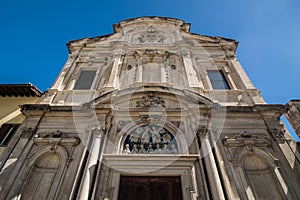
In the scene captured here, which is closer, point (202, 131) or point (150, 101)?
point (202, 131)

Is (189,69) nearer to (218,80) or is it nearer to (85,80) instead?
(218,80)

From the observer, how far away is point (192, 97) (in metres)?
8.45

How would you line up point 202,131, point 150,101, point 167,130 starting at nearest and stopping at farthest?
point 202,131 < point 167,130 < point 150,101

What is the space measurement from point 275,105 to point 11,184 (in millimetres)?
→ 10163

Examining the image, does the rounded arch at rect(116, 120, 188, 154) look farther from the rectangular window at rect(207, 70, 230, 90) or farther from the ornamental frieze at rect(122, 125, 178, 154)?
the rectangular window at rect(207, 70, 230, 90)

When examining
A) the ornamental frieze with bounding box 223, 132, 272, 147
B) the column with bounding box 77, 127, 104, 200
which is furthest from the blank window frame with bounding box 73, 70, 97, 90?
the ornamental frieze with bounding box 223, 132, 272, 147

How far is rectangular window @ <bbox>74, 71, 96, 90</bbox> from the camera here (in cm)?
1041

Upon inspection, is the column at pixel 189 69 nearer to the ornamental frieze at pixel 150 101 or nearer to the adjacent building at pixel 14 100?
the ornamental frieze at pixel 150 101

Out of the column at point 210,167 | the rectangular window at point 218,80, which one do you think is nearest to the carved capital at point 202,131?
the column at point 210,167

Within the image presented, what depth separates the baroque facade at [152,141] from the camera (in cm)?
599

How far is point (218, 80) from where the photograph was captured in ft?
35.3

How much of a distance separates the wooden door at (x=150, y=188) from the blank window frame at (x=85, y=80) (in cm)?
593

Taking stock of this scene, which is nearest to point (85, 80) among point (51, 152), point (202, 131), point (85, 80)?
point (85, 80)

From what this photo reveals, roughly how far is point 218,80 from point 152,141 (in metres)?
5.67
